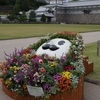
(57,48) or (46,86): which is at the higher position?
(57,48)

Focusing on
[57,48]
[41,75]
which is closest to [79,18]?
[57,48]

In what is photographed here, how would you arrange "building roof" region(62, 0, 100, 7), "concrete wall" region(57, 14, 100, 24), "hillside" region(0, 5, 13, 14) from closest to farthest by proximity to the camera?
"building roof" region(62, 0, 100, 7)
"concrete wall" region(57, 14, 100, 24)
"hillside" region(0, 5, 13, 14)

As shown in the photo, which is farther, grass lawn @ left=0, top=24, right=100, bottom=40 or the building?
the building

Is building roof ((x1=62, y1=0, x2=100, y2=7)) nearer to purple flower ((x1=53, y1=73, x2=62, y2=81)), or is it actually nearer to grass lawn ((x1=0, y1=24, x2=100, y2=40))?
grass lawn ((x1=0, y1=24, x2=100, y2=40))

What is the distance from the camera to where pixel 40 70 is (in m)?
3.63

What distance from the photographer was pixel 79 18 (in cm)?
6900

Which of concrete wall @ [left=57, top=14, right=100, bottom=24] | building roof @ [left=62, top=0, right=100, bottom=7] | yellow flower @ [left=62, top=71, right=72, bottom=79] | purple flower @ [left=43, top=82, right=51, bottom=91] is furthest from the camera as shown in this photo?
concrete wall @ [left=57, top=14, right=100, bottom=24]

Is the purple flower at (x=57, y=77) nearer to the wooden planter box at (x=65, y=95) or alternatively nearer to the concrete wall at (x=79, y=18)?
the wooden planter box at (x=65, y=95)

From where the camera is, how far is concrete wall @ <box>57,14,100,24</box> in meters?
65.5

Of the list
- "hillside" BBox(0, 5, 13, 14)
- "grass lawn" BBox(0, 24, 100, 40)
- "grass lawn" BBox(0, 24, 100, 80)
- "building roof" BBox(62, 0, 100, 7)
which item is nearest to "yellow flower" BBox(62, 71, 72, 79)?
"grass lawn" BBox(0, 24, 100, 80)

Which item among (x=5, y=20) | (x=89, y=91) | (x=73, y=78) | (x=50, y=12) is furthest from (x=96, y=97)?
(x=50, y=12)

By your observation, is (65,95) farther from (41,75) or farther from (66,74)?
(41,75)

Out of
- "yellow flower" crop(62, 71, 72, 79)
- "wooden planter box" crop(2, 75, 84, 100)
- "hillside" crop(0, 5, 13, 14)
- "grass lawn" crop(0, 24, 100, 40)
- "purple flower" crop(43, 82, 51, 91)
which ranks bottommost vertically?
"hillside" crop(0, 5, 13, 14)

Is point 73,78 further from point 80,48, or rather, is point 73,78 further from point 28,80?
point 80,48
